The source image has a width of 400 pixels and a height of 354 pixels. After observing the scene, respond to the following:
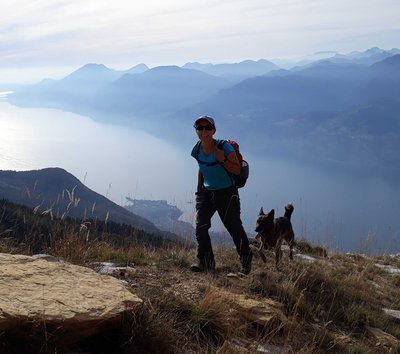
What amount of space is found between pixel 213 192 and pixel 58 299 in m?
2.93

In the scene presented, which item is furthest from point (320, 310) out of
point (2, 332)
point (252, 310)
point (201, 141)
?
point (2, 332)

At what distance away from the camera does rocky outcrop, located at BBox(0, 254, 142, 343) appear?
2668 mm

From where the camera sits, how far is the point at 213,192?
5594 millimetres

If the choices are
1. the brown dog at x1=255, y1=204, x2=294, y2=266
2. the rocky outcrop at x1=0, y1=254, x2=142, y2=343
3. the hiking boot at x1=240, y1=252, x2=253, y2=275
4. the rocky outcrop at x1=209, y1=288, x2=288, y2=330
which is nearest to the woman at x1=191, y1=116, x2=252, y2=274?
the hiking boot at x1=240, y1=252, x2=253, y2=275

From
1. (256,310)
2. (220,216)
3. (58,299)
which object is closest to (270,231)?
(220,216)

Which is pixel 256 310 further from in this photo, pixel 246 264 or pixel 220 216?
pixel 220 216

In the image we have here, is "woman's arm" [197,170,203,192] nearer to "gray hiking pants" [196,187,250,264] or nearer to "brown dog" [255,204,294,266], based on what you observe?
"gray hiking pants" [196,187,250,264]

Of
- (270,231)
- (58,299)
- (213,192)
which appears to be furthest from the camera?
(270,231)

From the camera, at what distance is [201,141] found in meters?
5.43

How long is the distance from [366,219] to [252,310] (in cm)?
14390

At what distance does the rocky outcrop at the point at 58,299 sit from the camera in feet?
8.75

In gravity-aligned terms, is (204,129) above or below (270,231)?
above

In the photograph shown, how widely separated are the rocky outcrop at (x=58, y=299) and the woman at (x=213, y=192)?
220cm

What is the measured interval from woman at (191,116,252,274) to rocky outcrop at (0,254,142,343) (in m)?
2.20
